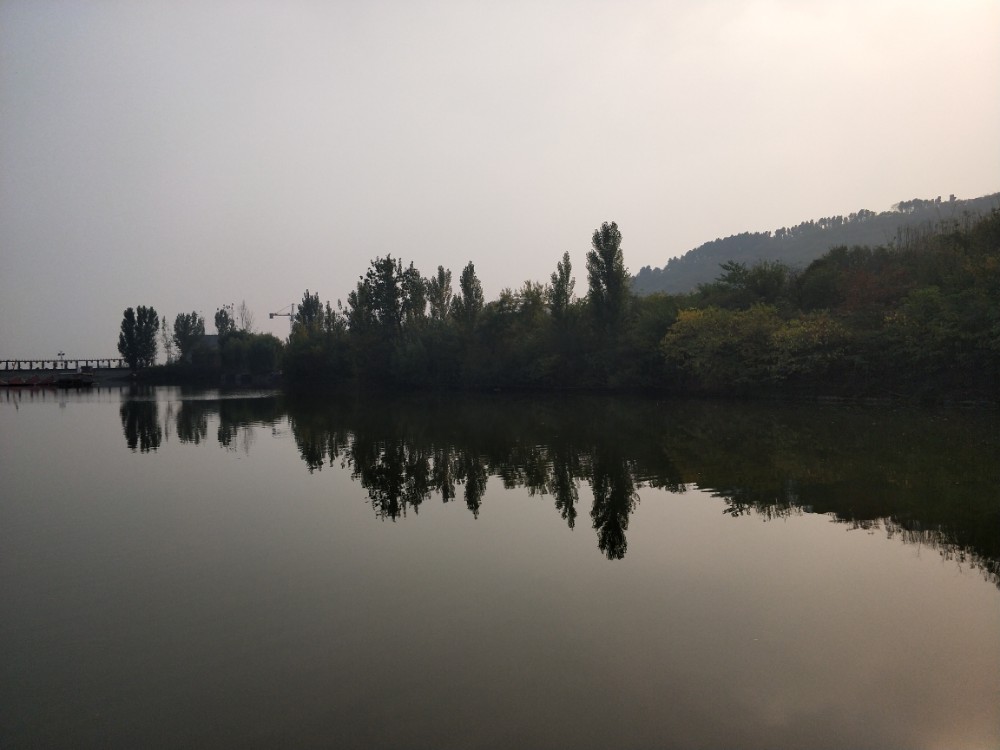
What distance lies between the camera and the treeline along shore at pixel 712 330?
35781 millimetres

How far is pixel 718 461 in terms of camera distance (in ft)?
64.9

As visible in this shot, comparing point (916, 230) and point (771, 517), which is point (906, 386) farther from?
point (771, 517)

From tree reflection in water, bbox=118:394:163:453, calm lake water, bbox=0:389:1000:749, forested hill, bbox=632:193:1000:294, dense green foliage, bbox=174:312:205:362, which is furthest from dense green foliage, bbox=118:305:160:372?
calm lake water, bbox=0:389:1000:749

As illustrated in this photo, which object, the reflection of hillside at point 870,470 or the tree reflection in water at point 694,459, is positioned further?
the tree reflection in water at point 694,459

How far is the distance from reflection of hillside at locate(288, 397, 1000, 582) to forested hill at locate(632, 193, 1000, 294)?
85970 mm

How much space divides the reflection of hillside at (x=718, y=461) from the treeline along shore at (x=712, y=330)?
236 inches

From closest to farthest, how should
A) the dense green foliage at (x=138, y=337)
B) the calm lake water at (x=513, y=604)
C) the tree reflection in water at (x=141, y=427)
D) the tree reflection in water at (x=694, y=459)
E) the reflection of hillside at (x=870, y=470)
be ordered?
1. the calm lake water at (x=513, y=604)
2. the reflection of hillside at (x=870, y=470)
3. the tree reflection in water at (x=694, y=459)
4. the tree reflection in water at (x=141, y=427)
5. the dense green foliage at (x=138, y=337)

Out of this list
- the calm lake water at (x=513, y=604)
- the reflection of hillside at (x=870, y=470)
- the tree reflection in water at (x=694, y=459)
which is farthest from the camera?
the tree reflection in water at (x=694, y=459)

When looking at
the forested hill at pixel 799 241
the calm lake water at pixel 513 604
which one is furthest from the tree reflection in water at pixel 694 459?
the forested hill at pixel 799 241

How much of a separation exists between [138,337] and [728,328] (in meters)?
104

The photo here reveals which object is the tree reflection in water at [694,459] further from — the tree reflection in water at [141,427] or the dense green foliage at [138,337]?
the dense green foliage at [138,337]

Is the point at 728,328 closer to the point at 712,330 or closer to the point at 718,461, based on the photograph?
the point at 712,330

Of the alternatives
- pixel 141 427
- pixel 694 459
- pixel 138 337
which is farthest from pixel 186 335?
pixel 694 459

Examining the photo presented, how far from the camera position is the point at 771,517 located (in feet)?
43.2
